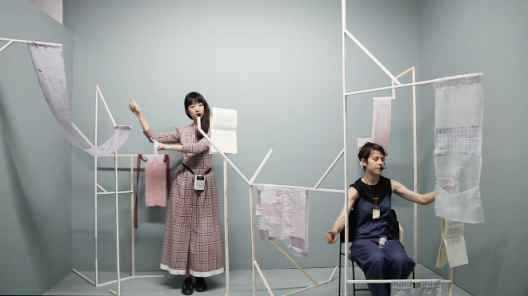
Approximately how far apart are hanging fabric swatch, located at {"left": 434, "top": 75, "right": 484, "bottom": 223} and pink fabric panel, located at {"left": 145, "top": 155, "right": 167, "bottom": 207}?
2143 millimetres

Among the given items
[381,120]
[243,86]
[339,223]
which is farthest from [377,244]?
[243,86]

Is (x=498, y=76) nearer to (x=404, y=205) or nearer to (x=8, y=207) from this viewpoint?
(x=404, y=205)

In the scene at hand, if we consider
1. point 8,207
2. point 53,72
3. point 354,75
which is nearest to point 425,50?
point 354,75

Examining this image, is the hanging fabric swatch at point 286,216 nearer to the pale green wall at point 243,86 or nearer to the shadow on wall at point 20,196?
the pale green wall at point 243,86

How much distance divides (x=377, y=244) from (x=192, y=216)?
136 centimetres

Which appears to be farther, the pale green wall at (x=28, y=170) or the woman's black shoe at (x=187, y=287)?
the woman's black shoe at (x=187, y=287)

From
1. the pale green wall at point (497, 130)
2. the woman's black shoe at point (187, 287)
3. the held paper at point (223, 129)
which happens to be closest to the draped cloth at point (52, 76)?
the held paper at point (223, 129)

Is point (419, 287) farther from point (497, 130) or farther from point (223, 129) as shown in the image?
point (223, 129)

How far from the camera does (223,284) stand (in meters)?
2.77

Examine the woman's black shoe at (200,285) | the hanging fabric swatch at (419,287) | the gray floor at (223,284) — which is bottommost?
the gray floor at (223,284)

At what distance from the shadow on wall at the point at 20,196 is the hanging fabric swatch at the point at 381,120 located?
8.14ft

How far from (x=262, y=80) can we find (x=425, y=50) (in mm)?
1514

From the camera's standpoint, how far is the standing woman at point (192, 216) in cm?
259

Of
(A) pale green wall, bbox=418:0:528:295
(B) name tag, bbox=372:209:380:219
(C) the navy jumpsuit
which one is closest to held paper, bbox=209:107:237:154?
(C) the navy jumpsuit
